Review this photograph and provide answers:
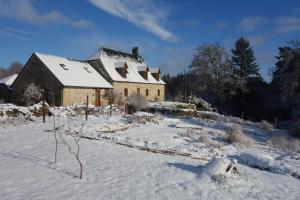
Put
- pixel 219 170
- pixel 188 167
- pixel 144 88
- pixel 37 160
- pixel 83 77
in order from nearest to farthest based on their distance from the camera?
pixel 219 170 → pixel 188 167 → pixel 37 160 → pixel 83 77 → pixel 144 88

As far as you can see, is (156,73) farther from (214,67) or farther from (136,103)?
(136,103)

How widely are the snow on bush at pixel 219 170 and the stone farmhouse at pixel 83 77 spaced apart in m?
21.6

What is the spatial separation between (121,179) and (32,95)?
23.6 meters

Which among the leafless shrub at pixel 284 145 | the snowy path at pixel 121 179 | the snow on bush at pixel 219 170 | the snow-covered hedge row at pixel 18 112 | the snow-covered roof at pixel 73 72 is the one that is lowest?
the leafless shrub at pixel 284 145

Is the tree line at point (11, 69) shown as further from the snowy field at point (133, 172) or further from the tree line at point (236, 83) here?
the snowy field at point (133, 172)

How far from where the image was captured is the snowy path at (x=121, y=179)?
7.89 metres

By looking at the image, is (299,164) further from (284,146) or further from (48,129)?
(48,129)

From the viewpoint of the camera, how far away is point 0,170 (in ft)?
31.8

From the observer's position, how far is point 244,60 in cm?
5369

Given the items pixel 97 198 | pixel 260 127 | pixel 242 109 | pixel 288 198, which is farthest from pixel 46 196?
pixel 242 109

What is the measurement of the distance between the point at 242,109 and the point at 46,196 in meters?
44.1

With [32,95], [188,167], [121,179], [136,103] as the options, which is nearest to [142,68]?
[136,103]

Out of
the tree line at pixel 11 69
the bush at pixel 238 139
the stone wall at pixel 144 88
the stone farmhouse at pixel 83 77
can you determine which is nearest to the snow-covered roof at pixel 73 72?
the stone farmhouse at pixel 83 77

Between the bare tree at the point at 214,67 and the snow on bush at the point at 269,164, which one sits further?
the bare tree at the point at 214,67
